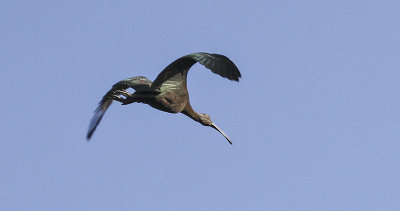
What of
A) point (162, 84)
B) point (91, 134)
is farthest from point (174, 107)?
point (91, 134)

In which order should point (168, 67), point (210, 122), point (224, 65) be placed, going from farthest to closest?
point (210, 122), point (168, 67), point (224, 65)

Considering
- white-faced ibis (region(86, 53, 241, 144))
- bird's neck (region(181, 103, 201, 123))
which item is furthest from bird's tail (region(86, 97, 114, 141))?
bird's neck (region(181, 103, 201, 123))

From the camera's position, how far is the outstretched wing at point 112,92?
19.8 metres

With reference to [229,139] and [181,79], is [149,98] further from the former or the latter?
[229,139]

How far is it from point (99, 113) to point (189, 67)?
2.53m

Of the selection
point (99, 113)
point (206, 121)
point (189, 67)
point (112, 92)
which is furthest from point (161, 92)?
point (206, 121)

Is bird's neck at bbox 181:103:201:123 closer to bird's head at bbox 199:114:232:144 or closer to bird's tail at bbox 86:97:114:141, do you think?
bird's head at bbox 199:114:232:144

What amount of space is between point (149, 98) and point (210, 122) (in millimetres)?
3539

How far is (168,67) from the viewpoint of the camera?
1912 cm

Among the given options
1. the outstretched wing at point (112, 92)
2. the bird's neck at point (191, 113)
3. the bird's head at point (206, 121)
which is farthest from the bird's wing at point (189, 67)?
the bird's head at point (206, 121)

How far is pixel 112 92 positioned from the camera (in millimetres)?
19891

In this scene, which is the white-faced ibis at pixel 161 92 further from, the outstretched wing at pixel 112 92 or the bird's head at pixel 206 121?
the bird's head at pixel 206 121

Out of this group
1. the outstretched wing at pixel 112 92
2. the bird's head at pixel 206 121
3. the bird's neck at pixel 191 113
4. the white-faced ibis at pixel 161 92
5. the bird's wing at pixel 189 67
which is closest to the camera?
the bird's wing at pixel 189 67

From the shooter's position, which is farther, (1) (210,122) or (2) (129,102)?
(1) (210,122)
